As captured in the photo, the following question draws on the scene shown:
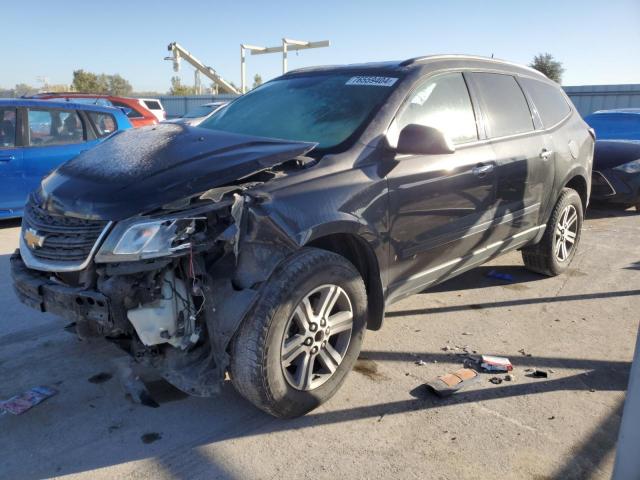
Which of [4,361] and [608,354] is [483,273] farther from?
[4,361]

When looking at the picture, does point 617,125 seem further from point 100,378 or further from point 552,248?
point 100,378

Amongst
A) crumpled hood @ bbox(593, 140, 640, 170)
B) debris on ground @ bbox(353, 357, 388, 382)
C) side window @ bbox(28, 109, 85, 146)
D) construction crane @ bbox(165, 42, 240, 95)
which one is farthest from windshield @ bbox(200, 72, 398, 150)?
construction crane @ bbox(165, 42, 240, 95)

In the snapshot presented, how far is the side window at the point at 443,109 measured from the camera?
3449mm

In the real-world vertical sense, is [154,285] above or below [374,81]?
below

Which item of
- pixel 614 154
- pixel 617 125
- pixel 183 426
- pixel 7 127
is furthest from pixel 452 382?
pixel 617 125

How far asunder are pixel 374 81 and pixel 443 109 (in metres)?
0.54

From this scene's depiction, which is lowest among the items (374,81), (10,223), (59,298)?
(10,223)

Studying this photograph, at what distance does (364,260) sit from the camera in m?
3.24

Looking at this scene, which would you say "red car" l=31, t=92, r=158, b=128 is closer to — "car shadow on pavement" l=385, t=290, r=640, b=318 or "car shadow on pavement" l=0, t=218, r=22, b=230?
"car shadow on pavement" l=0, t=218, r=22, b=230

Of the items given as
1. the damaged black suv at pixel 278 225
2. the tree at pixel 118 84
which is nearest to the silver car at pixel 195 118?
the damaged black suv at pixel 278 225

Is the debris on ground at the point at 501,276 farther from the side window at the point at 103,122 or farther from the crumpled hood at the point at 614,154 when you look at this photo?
the side window at the point at 103,122

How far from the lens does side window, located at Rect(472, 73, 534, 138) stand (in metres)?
4.11

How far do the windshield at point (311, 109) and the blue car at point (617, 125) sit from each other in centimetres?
770

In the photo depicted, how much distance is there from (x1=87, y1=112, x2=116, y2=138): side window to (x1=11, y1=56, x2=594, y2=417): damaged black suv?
14.0 feet
